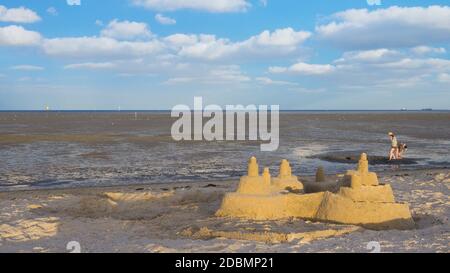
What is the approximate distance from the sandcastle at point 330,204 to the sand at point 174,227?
321 millimetres

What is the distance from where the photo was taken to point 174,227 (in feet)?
26.7

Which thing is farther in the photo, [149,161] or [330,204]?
[149,161]

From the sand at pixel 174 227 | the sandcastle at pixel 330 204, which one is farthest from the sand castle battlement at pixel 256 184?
the sand at pixel 174 227

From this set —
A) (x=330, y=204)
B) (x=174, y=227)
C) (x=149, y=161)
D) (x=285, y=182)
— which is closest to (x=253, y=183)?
(x=285, y=182)

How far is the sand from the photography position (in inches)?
263

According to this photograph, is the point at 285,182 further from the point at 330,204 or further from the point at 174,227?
the point at 174,227

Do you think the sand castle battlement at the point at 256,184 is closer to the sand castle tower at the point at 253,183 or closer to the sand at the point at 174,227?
the sand castle tower at the point at 253,183

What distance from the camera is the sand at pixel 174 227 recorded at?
668 centimetres

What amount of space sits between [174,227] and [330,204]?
105 inches

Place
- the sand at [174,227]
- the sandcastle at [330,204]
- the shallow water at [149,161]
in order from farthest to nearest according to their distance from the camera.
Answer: the shallow water at [149,161] < the sandcastle at [330,204] < the sand at [174,227]

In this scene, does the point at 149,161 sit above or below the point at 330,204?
below

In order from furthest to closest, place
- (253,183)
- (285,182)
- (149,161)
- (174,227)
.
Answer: (149,161), (285,182), (253,183), (174,227)

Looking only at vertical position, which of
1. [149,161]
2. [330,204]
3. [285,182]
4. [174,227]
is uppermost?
Answer: [285,182]

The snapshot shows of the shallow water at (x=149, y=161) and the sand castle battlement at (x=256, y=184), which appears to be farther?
the shallow water at (x=149, y=161)
